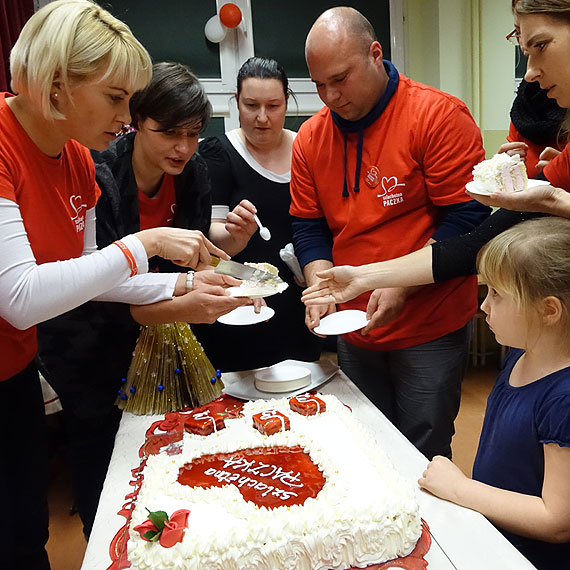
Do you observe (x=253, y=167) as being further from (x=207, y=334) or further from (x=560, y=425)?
(x=560, y=425)

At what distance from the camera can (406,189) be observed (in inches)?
70.5

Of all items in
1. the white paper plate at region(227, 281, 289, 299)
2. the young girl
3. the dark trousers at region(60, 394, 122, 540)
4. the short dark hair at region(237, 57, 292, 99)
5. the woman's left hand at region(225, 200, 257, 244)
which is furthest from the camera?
the short dark hair at region(237, 57, 292, 99)

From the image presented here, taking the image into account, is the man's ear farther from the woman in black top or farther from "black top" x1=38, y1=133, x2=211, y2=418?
"black top" x1=38, y1=133, x2=211, y2=418

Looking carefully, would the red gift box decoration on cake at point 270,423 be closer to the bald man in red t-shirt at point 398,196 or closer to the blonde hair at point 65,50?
the bald man in red t-shirt at point 398,196

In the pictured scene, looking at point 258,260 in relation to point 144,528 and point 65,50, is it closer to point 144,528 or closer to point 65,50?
point 65,50

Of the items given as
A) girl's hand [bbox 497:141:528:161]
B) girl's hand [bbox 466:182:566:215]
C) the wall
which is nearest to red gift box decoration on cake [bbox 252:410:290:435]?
girl's hand [bbox 466:182:566:215]

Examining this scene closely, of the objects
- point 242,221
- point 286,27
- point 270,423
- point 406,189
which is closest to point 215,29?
point 286,27

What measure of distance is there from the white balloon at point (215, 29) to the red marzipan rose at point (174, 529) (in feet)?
12.0

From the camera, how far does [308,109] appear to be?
4328 millimetres

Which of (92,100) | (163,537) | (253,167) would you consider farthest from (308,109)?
(163,537)

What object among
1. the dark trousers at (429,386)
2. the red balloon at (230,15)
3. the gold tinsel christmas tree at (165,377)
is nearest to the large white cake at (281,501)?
the gold tinsel christmas tree at (165,377)

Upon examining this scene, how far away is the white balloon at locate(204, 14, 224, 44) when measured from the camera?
3939 millimetres

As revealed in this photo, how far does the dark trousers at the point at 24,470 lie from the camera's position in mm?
1420

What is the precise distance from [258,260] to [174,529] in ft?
4.96
